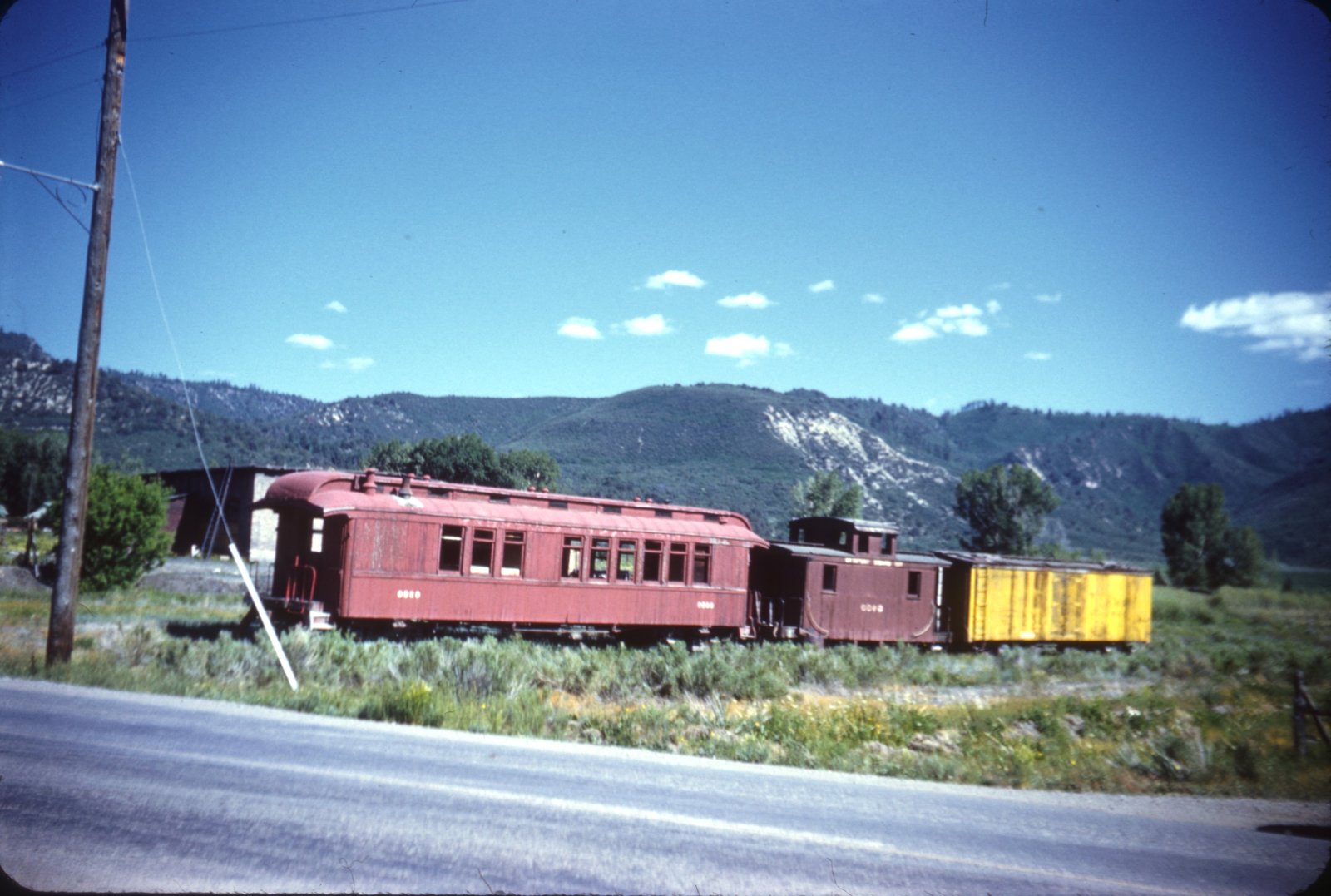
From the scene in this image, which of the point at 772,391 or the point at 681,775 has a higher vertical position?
the point at 772,391

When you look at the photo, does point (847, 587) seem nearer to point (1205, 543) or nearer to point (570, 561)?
point (570, 561)

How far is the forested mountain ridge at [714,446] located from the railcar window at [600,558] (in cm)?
5673

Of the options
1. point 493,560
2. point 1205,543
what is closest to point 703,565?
point 493,560

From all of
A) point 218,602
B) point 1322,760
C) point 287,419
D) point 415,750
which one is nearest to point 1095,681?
point 1322,760

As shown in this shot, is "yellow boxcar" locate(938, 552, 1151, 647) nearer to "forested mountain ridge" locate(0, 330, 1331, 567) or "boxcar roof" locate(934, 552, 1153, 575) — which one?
"boxcar roof" locate(934, 552, 1153, 575)

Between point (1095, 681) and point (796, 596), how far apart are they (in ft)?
27.1

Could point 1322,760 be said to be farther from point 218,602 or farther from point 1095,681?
point 218,602

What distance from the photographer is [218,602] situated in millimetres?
27156

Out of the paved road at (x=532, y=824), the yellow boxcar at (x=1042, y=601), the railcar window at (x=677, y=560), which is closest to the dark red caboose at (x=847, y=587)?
the yellow boxcar at (x=1042, y=601)

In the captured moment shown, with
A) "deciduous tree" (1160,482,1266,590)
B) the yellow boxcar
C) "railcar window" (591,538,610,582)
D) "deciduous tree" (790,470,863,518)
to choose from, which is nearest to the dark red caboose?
the yellow boxcar

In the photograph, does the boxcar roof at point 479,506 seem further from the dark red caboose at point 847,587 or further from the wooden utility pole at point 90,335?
the wooden utility pole at point 90,335

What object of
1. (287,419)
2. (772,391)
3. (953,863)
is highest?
(772,391)

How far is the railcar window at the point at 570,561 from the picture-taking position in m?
19.9

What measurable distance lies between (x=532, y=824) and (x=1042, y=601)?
26.0 meters
